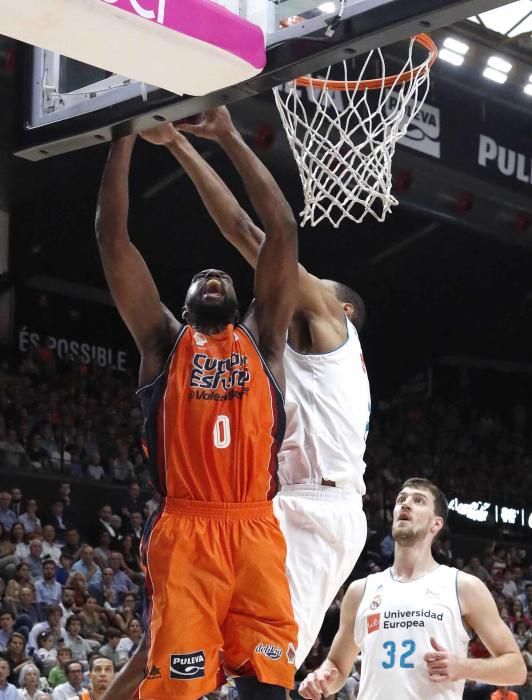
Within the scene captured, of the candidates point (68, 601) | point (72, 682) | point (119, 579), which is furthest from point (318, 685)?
point (119, 579)

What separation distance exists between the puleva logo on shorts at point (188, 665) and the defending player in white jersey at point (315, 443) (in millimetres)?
668

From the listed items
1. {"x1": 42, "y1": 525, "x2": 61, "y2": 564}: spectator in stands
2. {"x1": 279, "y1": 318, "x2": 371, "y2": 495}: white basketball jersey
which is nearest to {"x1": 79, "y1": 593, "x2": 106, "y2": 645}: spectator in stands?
{"x1": 42, "y1": 525, "x2": 61, "y2": 564}: spectator in stands

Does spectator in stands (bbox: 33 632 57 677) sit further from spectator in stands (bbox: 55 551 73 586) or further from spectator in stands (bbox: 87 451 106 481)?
spectator in stands (bbox: 87 451 106 481)

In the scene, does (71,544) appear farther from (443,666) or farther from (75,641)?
(443,666)

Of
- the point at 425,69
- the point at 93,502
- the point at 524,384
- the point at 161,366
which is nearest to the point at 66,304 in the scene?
the point at 93,502

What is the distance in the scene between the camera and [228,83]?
345cm

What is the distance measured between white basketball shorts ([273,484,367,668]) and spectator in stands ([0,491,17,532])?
757cm

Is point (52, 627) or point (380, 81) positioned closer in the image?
point (380, 81)

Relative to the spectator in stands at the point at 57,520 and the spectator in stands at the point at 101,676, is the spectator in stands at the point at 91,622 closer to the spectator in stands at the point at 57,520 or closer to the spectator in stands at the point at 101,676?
the spectator in stands at the point at 57,520

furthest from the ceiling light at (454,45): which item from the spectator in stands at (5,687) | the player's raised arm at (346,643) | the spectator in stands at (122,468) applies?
the player's raised arm at (346,643)

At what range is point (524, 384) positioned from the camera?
2197cm

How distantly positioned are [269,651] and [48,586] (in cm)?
735

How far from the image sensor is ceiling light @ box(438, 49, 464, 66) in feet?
48.1

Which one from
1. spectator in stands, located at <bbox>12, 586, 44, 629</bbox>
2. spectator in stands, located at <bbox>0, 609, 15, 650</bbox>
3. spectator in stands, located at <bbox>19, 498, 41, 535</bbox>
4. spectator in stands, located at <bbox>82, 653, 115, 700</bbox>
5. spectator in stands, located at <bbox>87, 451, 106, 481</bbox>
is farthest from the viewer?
spectator in stands, located at <bbox>87, 451, 106, 481</bbox>
